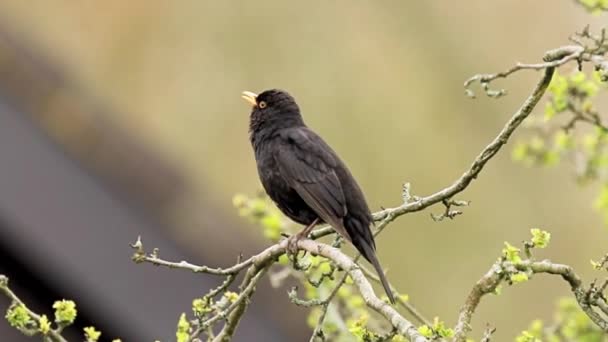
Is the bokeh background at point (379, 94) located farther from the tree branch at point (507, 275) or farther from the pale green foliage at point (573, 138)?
the tree branch at point (507, 275)

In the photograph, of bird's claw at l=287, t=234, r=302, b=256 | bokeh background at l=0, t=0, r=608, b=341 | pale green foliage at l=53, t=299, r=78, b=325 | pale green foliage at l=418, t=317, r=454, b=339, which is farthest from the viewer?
bokeh background at l=0, t=0, r=608, b=341

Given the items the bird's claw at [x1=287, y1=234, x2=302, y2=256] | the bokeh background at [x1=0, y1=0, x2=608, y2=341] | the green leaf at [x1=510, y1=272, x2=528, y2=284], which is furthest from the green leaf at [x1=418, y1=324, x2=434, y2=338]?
the bokeh background at [x1=0, y1=0, x2=608, y2=341]

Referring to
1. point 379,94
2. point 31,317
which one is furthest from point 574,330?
point 379,94

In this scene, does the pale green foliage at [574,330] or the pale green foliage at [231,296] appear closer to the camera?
the pale green foliage at [231,296]

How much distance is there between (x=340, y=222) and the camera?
5.00m

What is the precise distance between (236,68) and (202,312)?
6489mm

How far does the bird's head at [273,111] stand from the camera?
591 centimetres

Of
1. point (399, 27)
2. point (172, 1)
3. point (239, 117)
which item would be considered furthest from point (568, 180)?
point (172, 1)

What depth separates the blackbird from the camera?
202 inches

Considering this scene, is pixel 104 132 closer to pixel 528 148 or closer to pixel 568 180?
pixel 528 148

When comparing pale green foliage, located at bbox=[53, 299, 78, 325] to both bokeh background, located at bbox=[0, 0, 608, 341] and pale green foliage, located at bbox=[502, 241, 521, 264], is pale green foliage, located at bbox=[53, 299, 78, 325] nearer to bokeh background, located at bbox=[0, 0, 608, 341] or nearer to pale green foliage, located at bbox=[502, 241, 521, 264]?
pale green foliage, located at bbox=[502, 241, 521, 264]

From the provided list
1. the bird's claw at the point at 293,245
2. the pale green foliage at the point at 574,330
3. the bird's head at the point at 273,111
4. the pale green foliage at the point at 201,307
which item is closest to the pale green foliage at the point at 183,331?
the pale green foliage at the point at 201,307

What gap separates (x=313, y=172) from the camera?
5.43m

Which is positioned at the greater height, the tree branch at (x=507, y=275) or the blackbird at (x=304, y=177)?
the blackbird at (x=304, y=177)
